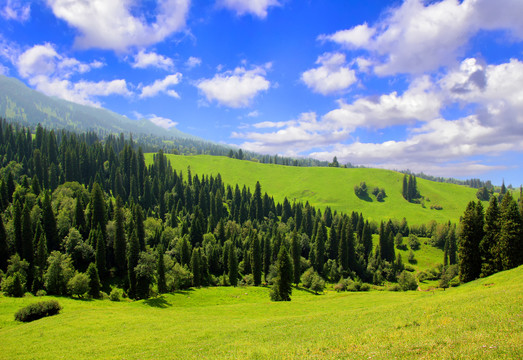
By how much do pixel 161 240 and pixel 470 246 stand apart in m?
118

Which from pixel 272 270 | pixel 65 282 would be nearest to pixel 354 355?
pixel 65 282

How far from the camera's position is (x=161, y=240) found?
123 m

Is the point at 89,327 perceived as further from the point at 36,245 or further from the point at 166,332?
the point at 36,245

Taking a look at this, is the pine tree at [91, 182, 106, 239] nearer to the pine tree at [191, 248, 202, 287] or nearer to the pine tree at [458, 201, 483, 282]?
the pine tree at [191, 248, 202, 287]

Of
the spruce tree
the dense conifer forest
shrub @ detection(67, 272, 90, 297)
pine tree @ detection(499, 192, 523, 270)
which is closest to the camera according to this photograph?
pine tree @ detection(499, 192, 523, 270)

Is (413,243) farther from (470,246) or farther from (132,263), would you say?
(132,263)

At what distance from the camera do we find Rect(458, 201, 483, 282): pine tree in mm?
67750

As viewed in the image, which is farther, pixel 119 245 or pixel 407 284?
pixel 407 284

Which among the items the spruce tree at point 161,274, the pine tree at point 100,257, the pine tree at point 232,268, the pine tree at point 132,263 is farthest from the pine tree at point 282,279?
the pine tree at point 100,257

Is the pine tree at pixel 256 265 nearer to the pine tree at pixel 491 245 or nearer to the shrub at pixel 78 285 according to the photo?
the shrub at pixel 78 285

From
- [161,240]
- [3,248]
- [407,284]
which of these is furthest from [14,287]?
[407,284]

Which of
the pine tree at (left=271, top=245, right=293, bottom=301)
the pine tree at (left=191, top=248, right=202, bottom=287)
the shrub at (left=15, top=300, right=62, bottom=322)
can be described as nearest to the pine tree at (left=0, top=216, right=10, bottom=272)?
the shrub at (left=15, top=300, right=62, bottom=322)

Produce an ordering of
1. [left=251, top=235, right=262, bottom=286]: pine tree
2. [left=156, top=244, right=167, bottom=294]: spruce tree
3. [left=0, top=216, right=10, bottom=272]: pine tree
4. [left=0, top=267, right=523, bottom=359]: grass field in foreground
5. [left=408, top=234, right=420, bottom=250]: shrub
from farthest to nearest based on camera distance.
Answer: [left=408, top=234, right=420, bottom=250]: shrub
[left=251, top=235, right=262, bottom=286]: pine tree
[left=156, top=244, right=167, bottom=294]: spruce tree
[left=0, top=216, right=10, bottom=272]: pine tree
[left=0, top=267, right=523, bottom=359]: grass field in foreground

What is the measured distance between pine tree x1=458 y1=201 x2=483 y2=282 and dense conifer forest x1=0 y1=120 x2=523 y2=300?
0.26 m
